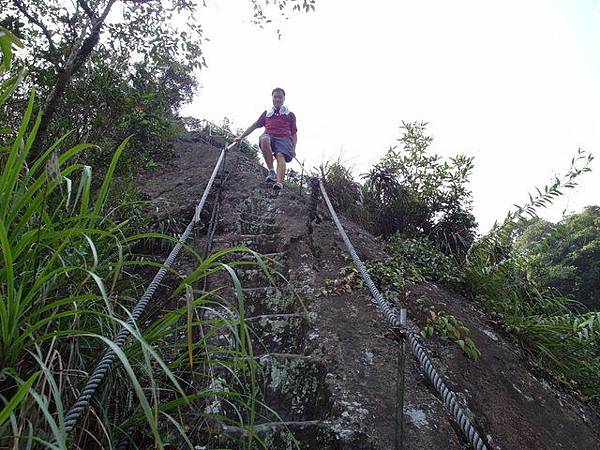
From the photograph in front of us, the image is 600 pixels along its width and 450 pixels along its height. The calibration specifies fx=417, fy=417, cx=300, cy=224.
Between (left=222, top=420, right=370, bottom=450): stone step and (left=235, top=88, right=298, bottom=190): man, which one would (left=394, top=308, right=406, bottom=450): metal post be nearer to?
(left=222, top=420, right=370, bottom=450): stone step

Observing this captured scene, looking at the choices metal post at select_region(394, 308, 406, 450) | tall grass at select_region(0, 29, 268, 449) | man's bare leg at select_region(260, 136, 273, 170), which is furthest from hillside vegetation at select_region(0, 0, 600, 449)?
man's bare leg at select_region(260, 136, 273, 170)

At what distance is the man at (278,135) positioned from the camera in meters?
5.54

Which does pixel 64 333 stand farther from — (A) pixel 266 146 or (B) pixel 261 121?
(B) pixel 261 121

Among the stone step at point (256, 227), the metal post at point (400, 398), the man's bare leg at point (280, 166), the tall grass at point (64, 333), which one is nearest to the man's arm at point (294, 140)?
the man's bare leg at point (280, 166)

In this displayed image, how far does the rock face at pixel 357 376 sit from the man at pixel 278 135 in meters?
1.91

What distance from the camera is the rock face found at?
179 centimetres

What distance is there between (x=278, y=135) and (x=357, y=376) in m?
4.02

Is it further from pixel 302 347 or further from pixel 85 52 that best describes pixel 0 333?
pixel 85 52

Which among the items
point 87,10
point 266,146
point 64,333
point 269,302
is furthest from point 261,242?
point 64,333

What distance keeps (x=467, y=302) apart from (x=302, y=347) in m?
2.02

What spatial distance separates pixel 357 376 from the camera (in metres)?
2.12

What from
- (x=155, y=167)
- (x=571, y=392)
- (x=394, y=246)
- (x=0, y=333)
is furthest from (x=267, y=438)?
(x=155, y=167)

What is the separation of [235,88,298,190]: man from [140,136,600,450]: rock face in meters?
1.91

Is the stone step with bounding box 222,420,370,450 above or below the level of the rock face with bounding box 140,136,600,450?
below
